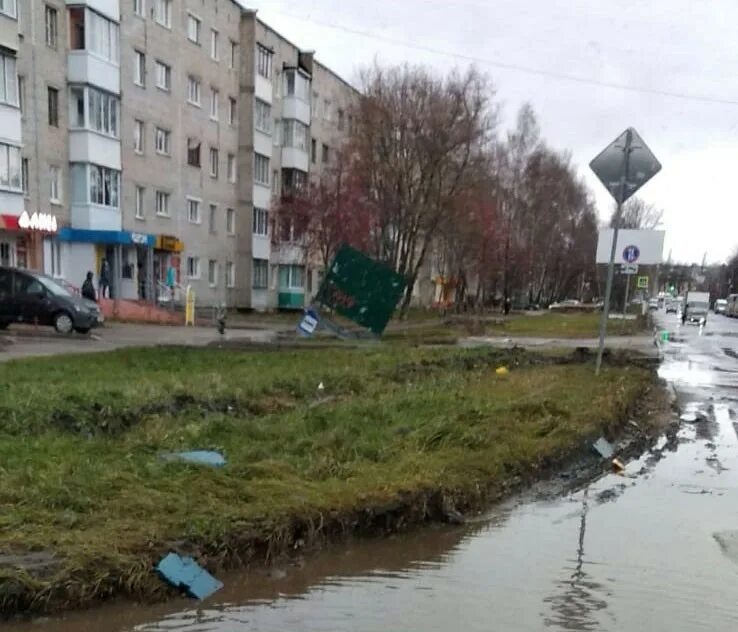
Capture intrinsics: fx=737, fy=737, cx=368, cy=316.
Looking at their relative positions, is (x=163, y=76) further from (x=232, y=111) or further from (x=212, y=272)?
(x=212, y=272)

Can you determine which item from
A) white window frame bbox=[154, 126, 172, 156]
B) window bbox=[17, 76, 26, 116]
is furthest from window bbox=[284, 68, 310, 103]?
window bbox=[17, 76, 26, 116]

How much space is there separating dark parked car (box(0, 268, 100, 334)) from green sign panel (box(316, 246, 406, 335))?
7.57 m

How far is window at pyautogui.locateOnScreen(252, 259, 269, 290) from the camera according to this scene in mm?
46875

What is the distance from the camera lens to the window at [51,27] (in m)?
30.0

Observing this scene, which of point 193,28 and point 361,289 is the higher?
point 193,28

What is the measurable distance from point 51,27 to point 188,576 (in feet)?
104

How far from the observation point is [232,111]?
148ft

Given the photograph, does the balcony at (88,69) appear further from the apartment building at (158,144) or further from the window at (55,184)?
the window at (55,184)

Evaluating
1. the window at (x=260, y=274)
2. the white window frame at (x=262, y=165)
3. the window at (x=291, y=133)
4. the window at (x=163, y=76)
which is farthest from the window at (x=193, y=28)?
the window at (x=260, y=274)

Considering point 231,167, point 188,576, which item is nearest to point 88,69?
point 231,167

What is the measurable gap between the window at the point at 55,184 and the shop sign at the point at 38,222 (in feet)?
4.98

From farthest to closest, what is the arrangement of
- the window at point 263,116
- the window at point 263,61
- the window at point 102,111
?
the window at point 263,116, the window at point 263,61, the window at point 102,111

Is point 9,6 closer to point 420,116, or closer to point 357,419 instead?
point 420,116

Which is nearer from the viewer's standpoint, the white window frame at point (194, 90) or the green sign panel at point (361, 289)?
the green sign panel at point (361, 289)
